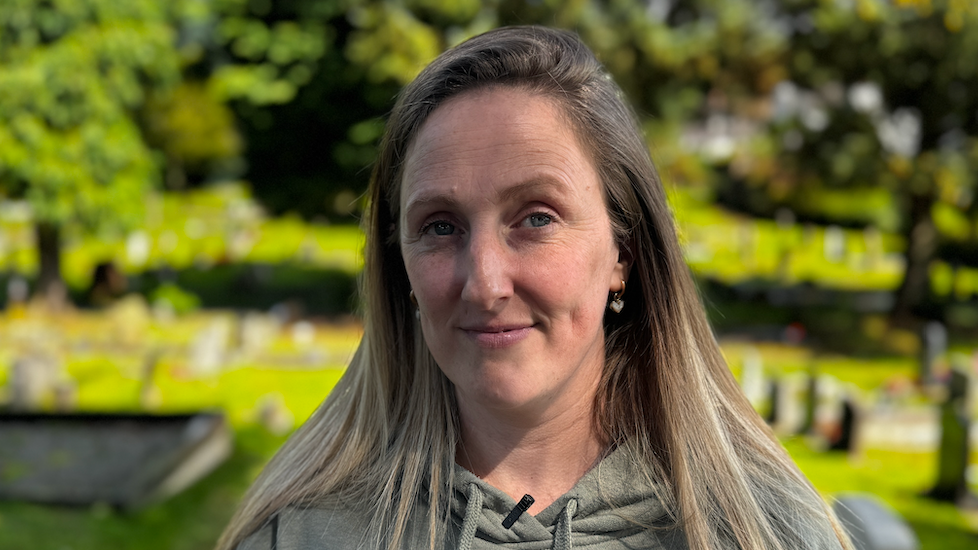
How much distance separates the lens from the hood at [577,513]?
1948 millimetres

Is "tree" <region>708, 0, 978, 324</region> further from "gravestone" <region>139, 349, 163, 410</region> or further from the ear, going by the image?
the ear

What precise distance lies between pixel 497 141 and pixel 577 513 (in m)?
0.94

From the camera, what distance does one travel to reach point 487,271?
1774 millimetres

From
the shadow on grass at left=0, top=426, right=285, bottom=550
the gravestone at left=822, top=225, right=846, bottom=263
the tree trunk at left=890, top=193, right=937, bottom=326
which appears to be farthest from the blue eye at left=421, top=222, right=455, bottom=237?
the gravestone at left=822, top=225, right=846, bottom=263

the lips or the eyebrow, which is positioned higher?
the eyebrow

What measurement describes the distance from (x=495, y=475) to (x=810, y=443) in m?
9.82

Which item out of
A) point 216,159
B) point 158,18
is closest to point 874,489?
point 158,18

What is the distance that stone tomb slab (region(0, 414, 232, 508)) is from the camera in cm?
810

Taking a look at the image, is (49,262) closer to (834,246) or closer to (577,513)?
(577,513)

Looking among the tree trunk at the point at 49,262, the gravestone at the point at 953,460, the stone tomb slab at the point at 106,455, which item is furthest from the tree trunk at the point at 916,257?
the tree trunk at the point at 49,262

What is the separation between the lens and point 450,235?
1.88 m

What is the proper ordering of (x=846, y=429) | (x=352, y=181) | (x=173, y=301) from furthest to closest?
(x=352, y=181), (x=173, y=301), (x=846, y=429)

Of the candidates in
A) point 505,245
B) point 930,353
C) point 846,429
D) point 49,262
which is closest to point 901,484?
point 846,429

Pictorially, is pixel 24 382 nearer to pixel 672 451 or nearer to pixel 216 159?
pixel 672 451
